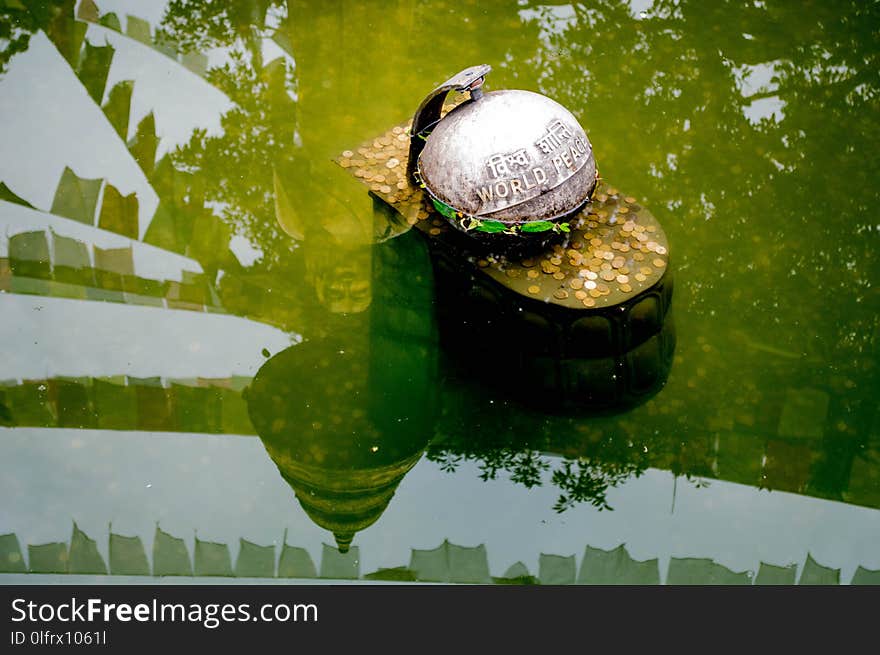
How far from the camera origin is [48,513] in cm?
548

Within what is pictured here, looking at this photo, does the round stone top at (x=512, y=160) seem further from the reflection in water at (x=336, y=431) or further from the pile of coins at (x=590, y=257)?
the reflection in water at (x=336, y=431)

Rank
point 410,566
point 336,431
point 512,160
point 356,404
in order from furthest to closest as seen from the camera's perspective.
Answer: point 356,404, point 336,431, point 512,160, point 410,566

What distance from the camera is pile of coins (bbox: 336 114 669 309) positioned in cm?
570

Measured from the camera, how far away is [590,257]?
230 inches

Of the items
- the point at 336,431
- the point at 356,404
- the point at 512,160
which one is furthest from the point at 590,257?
the point at 336,431

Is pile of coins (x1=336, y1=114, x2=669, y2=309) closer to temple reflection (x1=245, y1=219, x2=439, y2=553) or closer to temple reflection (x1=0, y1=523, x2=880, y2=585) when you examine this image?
temple reflection (x1=245, y1=219, x2=439, y2=553)

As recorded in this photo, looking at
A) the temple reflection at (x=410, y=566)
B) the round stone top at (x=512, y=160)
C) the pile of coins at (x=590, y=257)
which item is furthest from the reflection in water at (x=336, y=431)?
the round stone top at (x=512, y=160)

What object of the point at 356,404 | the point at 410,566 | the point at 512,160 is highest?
the point at 512,160

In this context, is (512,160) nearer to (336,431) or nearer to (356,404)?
(356,404)

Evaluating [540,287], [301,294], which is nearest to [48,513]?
[301,294]

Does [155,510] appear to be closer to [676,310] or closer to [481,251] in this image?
[481,251]

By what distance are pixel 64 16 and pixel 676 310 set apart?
5.32m

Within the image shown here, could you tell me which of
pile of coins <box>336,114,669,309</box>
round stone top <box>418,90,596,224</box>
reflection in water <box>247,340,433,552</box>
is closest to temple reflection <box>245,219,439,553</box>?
reflection in water <box>247,340,433,552</box>

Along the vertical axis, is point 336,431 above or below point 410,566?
above
